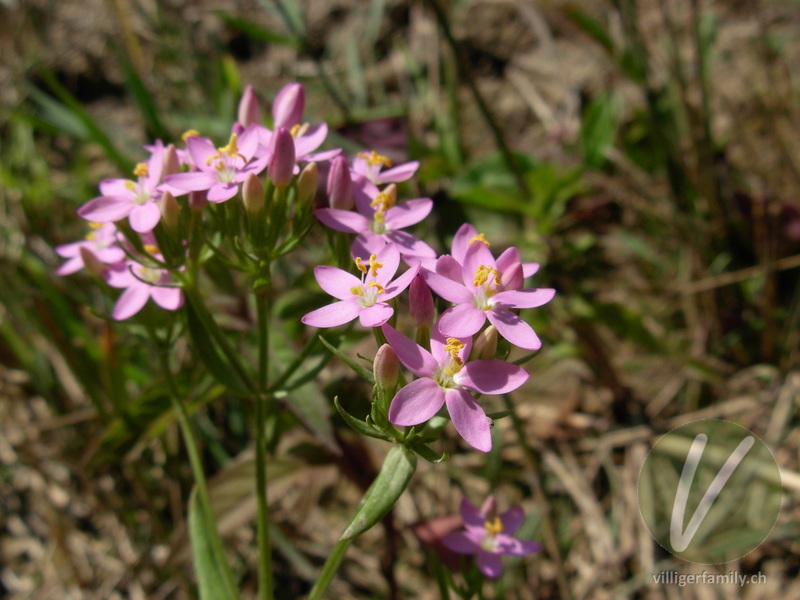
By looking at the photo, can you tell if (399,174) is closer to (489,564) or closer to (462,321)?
(462,321)

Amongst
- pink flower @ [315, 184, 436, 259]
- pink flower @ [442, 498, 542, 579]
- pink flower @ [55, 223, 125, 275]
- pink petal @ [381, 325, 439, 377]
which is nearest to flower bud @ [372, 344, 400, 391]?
pink petal @ [381, 325, 439, 377]

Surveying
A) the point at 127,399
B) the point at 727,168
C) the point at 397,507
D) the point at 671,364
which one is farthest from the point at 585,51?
the point at 127,399

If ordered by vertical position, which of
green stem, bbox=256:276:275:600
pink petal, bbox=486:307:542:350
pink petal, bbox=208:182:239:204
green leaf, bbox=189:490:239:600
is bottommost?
green leaf, bbox=189:490:239:600

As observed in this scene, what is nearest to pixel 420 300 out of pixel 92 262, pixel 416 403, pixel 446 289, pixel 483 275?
pixel 446 289

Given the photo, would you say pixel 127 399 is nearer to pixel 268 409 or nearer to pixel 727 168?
pixel 268 409

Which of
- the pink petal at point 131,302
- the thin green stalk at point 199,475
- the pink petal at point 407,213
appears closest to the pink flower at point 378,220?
the pink petal at point 407,213

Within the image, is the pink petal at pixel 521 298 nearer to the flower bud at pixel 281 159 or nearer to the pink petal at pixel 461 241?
the pink petal at pixel 461 241

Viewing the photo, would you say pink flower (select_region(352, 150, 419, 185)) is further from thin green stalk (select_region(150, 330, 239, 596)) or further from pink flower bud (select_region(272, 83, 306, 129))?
thin green stalk (select_region(150, 330, 239, 596))
